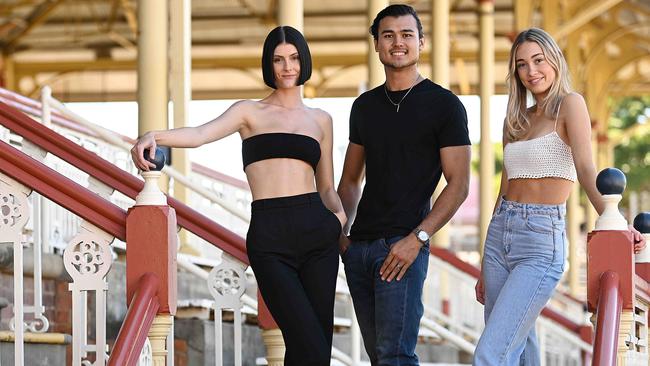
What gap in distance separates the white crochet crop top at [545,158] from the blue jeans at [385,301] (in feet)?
1.53

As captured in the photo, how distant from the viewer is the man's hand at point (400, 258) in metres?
4.85

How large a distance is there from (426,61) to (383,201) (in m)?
20.7

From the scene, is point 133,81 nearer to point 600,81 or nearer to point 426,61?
point 426,61

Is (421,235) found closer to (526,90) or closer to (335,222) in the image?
(335,222)

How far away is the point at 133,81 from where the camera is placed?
1151 inches

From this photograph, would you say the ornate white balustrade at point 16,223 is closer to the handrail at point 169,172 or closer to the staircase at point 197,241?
the staircase at point 197,241

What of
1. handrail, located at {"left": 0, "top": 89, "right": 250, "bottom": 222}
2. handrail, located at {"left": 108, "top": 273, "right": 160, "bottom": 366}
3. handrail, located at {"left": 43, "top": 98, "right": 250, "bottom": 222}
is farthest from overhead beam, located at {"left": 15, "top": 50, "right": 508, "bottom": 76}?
handrail, located at {"left": 108, "top": 273, "right": 160, "bottom": 366}

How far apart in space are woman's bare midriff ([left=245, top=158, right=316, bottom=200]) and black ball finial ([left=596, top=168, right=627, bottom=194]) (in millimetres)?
1038

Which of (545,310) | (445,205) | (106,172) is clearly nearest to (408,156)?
(445,205)

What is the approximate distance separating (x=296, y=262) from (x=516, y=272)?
0.79 m

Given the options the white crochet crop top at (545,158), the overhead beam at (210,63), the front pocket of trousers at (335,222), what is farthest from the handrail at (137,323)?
the overhead beam at (210,63)

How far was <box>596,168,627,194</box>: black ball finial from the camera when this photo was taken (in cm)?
497

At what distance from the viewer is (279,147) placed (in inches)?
191

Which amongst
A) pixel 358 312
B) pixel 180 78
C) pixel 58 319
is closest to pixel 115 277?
pixel 58 319
